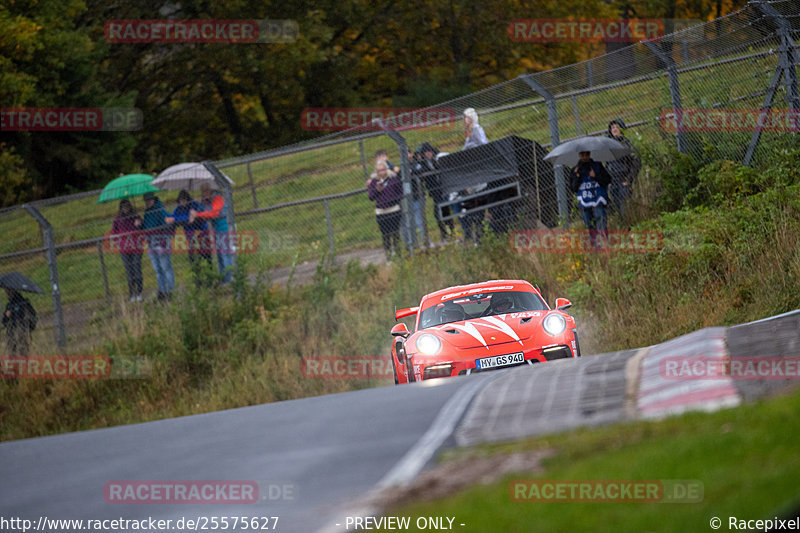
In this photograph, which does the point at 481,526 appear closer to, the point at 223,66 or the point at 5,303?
the point at 5,303

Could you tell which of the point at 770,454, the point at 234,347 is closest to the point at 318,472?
the point at 770,454

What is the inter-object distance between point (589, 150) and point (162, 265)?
7.19 metres

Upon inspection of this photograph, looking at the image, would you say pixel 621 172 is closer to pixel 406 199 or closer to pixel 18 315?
pixel 406 199

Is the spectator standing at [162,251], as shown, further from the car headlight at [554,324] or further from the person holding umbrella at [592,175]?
the car headlight at [554,324]

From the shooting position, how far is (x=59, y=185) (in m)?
36.8

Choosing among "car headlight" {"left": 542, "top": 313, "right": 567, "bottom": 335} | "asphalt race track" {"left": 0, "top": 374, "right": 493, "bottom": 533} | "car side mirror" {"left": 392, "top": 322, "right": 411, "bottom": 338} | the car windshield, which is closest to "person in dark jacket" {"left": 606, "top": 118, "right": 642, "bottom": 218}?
the car windshield

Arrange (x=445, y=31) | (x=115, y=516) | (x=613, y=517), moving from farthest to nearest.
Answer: (x=445, y=31) < (x=115, y=516) < (x=613, y=517)

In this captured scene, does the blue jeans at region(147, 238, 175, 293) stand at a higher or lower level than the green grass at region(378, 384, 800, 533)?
higher

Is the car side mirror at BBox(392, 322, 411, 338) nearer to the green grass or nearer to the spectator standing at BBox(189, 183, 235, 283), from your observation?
the green grass

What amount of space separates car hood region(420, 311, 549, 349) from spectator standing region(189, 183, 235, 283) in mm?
6054

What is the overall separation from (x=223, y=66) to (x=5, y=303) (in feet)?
83.3

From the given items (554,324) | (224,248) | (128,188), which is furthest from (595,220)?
(128,188)

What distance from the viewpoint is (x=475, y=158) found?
635 inches

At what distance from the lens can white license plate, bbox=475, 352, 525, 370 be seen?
10750 millimetres
